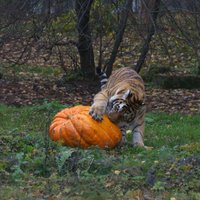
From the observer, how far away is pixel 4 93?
48.1 feet

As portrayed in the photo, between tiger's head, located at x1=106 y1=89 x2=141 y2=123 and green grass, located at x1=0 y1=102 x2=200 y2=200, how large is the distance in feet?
1.44

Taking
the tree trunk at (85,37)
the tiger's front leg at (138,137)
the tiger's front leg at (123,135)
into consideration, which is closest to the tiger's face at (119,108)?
the tiger's front leg at (123,135)

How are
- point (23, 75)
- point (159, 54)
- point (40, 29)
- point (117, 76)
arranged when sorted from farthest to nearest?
1. point (159, 54)
2. point (23, 75)
3. point (40, 29)
4. point (117, 76)

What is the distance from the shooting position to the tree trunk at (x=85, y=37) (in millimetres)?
14161

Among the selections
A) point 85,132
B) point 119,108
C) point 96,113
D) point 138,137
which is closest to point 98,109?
point 96,113

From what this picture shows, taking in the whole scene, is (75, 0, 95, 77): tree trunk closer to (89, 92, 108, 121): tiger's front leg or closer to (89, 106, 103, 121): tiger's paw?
(89, 92, 108, 121): tiger's front leg

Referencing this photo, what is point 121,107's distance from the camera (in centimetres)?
899

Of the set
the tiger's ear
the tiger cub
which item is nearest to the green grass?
the tiger cub

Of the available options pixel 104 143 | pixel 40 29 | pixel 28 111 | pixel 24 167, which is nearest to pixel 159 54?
pixel 40 29

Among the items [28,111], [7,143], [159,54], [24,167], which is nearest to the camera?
[24,167]

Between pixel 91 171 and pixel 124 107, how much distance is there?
7.18 feet

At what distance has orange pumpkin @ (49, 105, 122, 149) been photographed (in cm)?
863

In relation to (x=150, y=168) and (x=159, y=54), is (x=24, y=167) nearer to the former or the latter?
(x=150, y=168)

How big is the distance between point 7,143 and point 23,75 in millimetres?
9529
